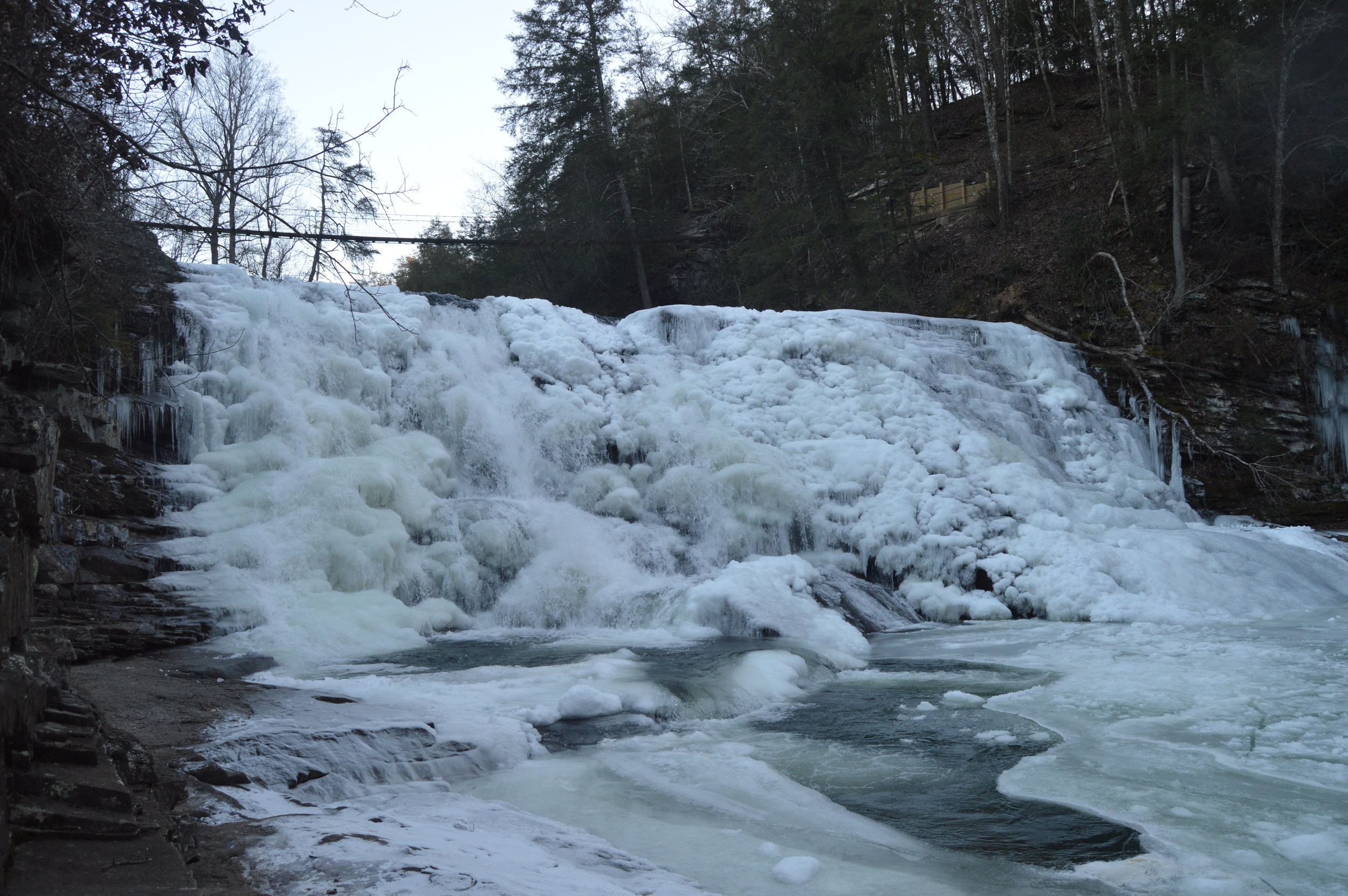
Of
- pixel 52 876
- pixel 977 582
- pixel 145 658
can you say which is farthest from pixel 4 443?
pixel 977 582

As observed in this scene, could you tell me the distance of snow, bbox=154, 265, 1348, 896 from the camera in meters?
3.20

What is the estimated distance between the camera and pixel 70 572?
6.50 meters

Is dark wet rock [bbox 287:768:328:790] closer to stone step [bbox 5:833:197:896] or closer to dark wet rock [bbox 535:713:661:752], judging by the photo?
dark wet rock [bbox 535:713:661:752]

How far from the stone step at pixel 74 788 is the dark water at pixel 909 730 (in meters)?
2.37

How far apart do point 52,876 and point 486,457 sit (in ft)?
27.2

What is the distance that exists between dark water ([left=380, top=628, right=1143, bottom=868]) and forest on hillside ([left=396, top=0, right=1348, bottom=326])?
974 centimetres

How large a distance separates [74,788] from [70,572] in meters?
5.13

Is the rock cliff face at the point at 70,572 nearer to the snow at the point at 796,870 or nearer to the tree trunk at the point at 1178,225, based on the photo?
the snow at the point at 796,870

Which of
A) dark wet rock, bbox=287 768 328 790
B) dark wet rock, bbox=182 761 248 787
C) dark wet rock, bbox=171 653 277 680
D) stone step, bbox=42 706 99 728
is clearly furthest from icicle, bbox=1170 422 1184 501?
stone step, bbox=42 706 99 728

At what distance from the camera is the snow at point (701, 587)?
3199mm

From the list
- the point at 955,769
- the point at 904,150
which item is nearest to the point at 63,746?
the point at 955,769

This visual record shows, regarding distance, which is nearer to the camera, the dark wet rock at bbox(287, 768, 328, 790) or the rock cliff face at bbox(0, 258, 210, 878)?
the rock cliff face at bbox(0, 258, 210, 878)

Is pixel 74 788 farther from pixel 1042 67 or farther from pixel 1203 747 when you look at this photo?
pixel 1042 67

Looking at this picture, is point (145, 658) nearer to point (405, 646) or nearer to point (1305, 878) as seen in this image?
point (405, 646)
